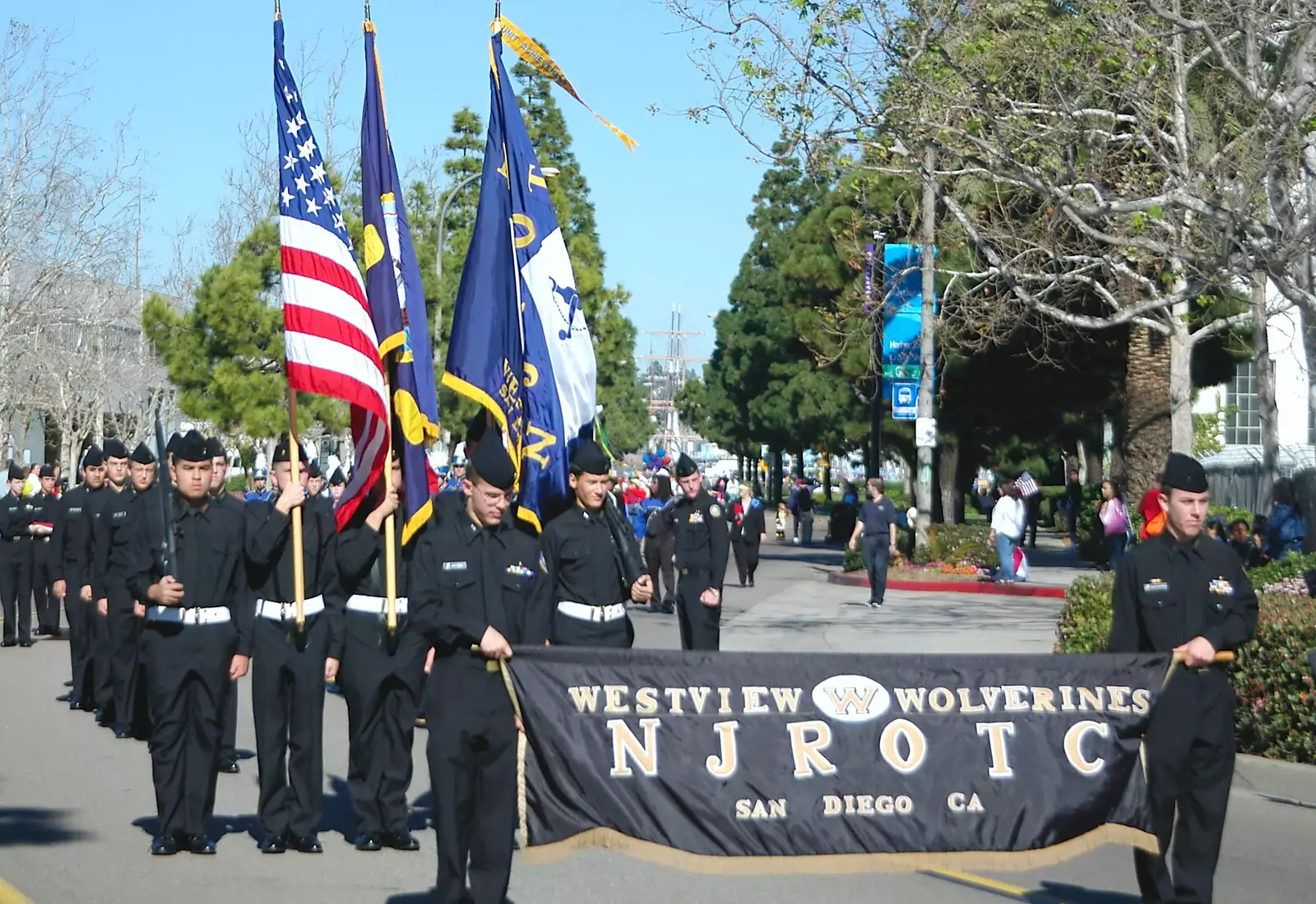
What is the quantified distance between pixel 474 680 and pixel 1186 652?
2847mm

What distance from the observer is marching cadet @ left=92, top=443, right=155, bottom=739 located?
13547mm

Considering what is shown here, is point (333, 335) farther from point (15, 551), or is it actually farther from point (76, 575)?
point (15, 551)

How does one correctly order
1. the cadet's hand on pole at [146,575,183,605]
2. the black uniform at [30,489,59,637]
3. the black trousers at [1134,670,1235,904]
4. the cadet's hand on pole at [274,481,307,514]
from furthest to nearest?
the black uniform at [30,489,59,637], the cadet's hand on pole at [146,575,183,605], the cadet's hand on pole at [274,481,307,514], the black trousers at [1134,670,1235,904]

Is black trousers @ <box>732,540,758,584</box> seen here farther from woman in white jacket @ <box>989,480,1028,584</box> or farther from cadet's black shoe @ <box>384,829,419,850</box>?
cadet's black shoe @ <box>384,829,419,850</box>

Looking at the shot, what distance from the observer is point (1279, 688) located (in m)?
11.7

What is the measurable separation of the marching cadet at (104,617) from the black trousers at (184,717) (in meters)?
4.89

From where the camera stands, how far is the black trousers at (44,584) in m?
20.9

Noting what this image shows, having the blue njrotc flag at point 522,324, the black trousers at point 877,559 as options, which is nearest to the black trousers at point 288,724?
the blue njrotc flag at point 522,324

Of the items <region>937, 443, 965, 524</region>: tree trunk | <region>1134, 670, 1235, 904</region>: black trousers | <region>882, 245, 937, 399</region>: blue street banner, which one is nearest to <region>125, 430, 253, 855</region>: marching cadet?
<region>1134, 670, 1235, 904</region>: black trousers

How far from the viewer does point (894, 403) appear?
3294 cm

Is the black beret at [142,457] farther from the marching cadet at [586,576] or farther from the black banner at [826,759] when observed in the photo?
the black banner at [826,759]

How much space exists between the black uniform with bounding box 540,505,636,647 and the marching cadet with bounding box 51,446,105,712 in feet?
24.4

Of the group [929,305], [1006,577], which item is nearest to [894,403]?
[929,305]

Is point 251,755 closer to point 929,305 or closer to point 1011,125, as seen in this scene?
point 1011,125
